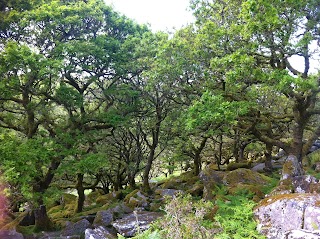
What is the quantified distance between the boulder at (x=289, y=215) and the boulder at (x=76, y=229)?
8195 mm

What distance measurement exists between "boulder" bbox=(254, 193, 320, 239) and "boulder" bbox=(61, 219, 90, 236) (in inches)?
323

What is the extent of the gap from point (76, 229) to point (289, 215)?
9.58m

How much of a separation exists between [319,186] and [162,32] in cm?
1051

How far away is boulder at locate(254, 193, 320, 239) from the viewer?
7891mm

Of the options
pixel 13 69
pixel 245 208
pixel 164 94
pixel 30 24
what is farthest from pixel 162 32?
pixel 245 208

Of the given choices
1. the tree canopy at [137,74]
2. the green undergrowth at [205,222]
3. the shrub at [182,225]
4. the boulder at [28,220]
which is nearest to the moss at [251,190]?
the green undergrowth at [205,222]

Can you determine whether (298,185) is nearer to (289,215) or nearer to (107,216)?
(289,215)

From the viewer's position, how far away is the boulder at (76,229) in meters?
13.7

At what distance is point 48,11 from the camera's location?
12805mm

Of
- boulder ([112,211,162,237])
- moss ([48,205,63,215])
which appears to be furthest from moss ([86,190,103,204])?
boulder ([112,211,162,237])

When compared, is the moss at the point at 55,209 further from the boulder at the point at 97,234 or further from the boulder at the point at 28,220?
the boulder at the point at 97,234

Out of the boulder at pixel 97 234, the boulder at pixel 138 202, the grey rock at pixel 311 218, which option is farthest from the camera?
the boulder at pixel 138 202

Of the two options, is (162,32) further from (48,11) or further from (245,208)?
(245,208)

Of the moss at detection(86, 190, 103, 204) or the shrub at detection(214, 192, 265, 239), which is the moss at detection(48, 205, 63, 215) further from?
the shrub at detection(214, 192, 265, 239)
